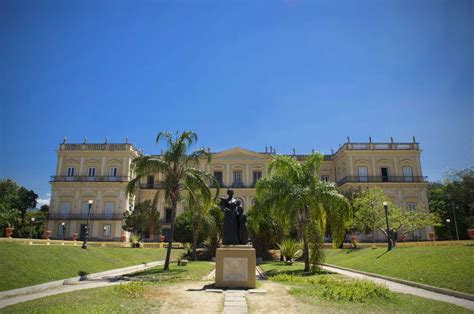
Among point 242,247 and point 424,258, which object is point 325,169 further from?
point 242,247

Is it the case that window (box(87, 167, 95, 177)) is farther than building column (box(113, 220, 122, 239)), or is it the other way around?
window (box(87, 167, 95, 177))

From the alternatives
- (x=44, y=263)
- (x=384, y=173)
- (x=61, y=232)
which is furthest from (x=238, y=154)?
(x=44, y=263)

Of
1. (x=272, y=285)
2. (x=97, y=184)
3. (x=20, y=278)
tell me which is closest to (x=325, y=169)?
(x=97, y=184)

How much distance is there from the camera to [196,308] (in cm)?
662

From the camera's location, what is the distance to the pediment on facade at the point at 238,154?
42.9 m

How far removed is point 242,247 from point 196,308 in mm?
3091

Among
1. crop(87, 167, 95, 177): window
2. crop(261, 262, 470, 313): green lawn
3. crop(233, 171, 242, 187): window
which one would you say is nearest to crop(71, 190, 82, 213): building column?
crop(87, 167, 95, 177): window

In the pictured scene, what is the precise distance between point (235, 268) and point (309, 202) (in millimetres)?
6206

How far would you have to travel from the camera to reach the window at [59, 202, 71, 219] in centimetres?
3831

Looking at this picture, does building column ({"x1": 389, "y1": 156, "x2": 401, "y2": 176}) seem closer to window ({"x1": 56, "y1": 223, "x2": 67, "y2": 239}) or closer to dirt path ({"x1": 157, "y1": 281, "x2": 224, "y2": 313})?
dirt path ({"x1": 157, "y1": 281, "x2": 224, "y2": 313})

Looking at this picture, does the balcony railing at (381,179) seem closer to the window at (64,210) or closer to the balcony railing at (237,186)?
the balcony railing at (237,186)

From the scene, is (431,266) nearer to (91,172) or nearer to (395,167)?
(395,167)

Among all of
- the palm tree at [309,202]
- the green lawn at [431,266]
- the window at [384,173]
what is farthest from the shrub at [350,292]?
the window at [384,173]

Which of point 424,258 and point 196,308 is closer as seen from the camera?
point 196,308
